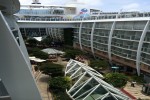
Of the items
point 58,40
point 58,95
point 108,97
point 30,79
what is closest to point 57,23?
point 58,40

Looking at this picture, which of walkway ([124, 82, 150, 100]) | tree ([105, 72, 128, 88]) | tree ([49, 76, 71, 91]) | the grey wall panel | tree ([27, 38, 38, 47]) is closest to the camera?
A: the grey wall panel

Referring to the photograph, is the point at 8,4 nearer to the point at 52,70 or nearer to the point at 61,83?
the point at 61,83

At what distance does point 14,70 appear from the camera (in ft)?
65.1

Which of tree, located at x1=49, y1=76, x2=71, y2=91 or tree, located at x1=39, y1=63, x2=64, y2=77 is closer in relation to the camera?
tree, located at x1=49, y1=76, x2=71, y2=91

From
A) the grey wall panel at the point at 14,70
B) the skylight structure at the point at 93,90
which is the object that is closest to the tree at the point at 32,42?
the skylight structure at the point at 93,90

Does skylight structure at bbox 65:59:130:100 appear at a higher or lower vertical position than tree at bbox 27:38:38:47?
higher

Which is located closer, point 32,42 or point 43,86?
point 43,86

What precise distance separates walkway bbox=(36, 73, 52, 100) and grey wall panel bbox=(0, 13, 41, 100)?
18080 millimetres

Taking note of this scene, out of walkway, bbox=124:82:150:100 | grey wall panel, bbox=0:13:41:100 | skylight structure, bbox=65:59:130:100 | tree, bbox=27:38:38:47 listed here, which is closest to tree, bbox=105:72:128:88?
walkway, bbox=124:82:150:100

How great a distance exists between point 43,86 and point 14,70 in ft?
84.3

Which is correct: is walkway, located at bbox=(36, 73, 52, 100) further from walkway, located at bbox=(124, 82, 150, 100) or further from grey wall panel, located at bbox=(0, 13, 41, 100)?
grey wall panel, located at bbox=(0, 13, 41, 100)

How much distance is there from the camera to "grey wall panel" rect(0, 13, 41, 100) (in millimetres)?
19000

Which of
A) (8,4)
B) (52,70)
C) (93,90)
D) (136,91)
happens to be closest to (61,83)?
(52,70)

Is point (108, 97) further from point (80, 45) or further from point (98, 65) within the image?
point (80, 45)
